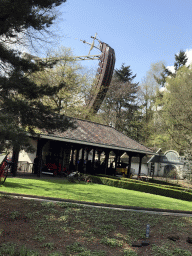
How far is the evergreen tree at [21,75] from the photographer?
798 cm

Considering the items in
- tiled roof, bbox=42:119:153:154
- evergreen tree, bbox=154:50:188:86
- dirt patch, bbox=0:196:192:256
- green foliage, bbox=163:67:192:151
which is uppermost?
evergreen tree, bbox=154:50:188:86

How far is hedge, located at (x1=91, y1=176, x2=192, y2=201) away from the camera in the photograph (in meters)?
17.2

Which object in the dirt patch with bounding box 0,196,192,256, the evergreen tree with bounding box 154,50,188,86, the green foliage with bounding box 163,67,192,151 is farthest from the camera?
the evergreen tree with bounding box 154,50,188,86

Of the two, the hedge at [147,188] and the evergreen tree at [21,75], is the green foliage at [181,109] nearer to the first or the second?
the hedge at [147,188]

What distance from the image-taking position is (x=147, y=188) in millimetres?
18172

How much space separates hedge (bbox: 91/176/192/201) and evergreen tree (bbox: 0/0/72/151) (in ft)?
33.1

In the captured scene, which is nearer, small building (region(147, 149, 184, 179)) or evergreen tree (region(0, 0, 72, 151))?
evergreen tree (region(0, 0, 72, 151))

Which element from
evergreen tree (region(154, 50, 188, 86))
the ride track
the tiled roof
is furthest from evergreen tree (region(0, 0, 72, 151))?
evergreen tree (region(154, 50, 188, 86))

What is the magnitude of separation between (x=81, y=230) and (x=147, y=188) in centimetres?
1155

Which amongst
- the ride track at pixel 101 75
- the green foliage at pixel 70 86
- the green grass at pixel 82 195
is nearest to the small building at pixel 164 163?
the ride track at pixel 101 75

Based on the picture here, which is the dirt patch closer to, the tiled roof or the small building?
the tiled roof

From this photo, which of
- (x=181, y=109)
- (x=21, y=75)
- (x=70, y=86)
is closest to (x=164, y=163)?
(x=181, y=109)

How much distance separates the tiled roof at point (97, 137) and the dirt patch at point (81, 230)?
826 cm

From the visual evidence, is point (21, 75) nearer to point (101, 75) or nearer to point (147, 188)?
point (147, 188)
